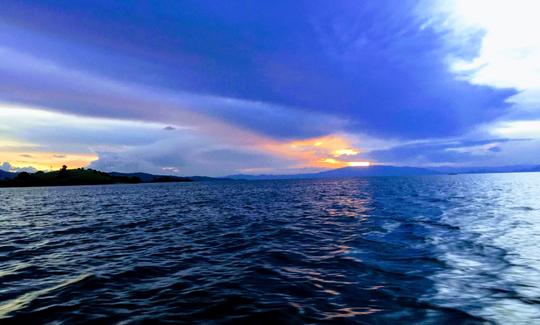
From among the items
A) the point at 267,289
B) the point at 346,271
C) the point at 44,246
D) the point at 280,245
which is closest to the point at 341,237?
the point at 280,245

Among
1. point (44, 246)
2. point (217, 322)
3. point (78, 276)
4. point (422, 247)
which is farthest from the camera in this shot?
point (44, 246)

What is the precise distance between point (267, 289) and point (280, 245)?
8902 mm

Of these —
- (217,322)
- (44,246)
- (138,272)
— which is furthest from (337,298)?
(44,246)

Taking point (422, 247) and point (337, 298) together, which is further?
point (422, 247)

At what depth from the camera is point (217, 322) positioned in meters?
9.88

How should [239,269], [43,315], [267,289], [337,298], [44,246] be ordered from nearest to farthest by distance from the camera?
[43,315], [337,298], [267,289], [239,269], [44,246]

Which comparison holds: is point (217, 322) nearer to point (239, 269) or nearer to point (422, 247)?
point (239, 269)

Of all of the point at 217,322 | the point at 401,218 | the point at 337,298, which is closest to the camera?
the point at 217,322

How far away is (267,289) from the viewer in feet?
42.7

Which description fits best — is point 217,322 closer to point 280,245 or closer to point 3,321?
point 3,321

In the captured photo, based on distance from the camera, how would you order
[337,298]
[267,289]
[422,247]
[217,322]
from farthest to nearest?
[422,247] < [267,289] < [337,298] < [217,322]

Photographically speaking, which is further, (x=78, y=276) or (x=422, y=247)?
(x=422, y=247)

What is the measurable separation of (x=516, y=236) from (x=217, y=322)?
24.6 metres

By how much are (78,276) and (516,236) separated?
29631 mm
